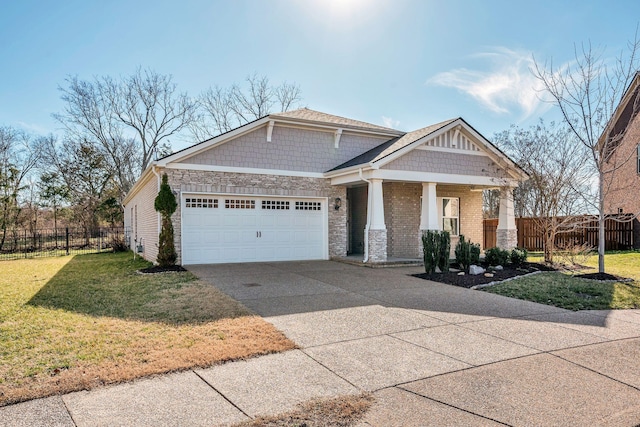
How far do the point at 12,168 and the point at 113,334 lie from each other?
28.8 meters

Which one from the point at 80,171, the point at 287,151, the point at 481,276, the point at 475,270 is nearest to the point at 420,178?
the point at 475,270

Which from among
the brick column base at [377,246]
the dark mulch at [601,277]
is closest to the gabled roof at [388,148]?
the brick column base at [377,246]

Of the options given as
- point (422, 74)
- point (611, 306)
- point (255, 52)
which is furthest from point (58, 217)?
point (611, 306)

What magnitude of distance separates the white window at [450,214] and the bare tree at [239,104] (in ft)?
68.2

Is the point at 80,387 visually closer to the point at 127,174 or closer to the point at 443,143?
the point at 443,143

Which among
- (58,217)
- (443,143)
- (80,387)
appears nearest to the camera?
(80,387)

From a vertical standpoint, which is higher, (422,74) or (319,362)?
(422,74)

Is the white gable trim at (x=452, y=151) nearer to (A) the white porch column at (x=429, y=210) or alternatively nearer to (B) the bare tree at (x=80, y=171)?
(A) the white porch column at (x=429, y=210)

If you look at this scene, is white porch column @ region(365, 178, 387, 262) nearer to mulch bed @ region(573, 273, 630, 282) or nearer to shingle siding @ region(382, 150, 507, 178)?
shingle siding @ region(382, 150, 507, 178)

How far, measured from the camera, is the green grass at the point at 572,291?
7881 mm

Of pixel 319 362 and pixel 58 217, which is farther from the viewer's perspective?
pixel 58 217

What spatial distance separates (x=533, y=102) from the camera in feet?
44.6

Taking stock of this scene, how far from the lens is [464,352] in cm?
496

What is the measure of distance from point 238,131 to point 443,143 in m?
7.13
